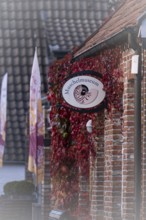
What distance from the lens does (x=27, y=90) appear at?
29.8 m

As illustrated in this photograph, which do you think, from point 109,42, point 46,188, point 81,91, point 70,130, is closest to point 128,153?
point 81,91

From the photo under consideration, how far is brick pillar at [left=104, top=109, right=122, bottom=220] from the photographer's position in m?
14.4

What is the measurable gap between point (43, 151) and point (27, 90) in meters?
10.2

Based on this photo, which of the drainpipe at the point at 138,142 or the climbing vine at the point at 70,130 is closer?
the drainpipe at the point at 138,142

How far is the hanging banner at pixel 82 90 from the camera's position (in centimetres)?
1366

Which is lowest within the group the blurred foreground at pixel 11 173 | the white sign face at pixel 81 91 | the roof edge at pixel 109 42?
the blurred foreground at pixel 11 173

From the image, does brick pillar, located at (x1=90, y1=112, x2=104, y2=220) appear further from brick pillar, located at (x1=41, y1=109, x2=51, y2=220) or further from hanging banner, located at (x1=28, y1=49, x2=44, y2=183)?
brick pillar, located at (x1=41, y1=109, x2=51, y2=220)

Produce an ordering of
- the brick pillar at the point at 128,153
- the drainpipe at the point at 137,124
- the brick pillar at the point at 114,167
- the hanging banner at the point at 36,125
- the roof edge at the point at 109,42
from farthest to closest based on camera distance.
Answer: the hanging banner at the point at 36,125 < the brick pillar at the point at 114,167 < the brick pillar at the point at 128,153 < the roof edge at the point at 109,42 < the drainpipe at the point at 137,124

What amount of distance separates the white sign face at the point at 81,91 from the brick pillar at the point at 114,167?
62 centimetres

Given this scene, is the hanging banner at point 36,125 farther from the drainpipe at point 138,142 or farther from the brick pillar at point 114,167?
the drainpipe at point 138,142

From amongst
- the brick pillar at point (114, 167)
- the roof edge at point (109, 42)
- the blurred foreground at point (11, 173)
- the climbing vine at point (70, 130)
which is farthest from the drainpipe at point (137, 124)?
the blurred foreground at point (11, 173)

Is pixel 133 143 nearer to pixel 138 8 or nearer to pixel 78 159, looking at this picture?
Result: pixel 138 8

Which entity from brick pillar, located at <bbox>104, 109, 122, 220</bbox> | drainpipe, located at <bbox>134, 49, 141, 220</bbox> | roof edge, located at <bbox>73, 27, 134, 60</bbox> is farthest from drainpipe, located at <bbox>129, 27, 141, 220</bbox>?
brick pillar, located at <bbox>104, 109, 122, 220</bbox>

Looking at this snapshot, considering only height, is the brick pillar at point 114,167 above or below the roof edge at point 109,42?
below
